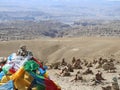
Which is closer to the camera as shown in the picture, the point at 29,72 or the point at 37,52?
the point at 29,72

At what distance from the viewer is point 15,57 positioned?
8.20 meters

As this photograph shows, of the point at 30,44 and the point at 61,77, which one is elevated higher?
the point at 61,77

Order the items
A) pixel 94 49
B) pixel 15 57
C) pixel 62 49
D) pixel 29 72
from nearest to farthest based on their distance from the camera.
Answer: pixel 29 72 < pixel 15 57 < pixel 94 49 < pixel 62 49

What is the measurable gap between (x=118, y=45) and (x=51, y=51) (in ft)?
50.0

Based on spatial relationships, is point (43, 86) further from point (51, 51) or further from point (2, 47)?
point (2, 47)

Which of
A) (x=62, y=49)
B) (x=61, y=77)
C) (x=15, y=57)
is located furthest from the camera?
(x=62, y=49)

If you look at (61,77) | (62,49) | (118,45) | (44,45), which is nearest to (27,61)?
(61,77)

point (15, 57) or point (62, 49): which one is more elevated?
point (15, 57)

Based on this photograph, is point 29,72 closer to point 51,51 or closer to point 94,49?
point 94,49

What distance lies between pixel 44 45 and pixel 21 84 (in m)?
57.3

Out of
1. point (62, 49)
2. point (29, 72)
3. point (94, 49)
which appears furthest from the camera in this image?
point (62, 49)

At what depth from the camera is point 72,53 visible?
173 ft

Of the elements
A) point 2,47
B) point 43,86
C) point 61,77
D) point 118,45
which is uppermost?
point 43,86

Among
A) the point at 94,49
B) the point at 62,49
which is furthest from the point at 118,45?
the point at 62,49
